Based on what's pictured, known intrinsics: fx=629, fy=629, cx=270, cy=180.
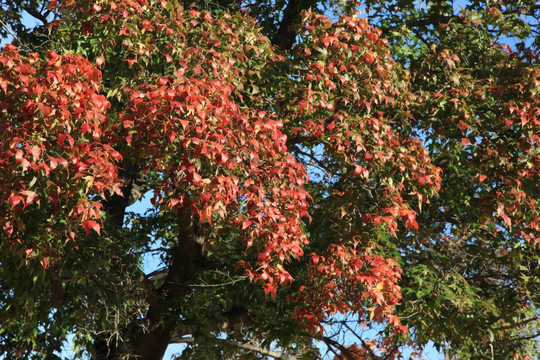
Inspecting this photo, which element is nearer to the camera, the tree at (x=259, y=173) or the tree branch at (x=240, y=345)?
the tree at (x=259, y=173)

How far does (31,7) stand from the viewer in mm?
10352

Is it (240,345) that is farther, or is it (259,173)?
(240,345)

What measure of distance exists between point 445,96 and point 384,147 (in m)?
1.39

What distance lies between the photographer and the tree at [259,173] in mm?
5555

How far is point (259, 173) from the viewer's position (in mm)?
6285

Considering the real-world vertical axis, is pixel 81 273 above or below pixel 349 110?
below

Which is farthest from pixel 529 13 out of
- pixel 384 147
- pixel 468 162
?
pixel 384 147

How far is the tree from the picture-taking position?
5555mm

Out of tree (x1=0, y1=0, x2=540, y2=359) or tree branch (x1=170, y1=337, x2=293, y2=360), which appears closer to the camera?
tree (x1=0, y1=0, x2=540, y2=359)

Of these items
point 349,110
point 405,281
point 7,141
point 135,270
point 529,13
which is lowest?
point 7,141

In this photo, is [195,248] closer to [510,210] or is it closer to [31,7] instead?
[510,210]

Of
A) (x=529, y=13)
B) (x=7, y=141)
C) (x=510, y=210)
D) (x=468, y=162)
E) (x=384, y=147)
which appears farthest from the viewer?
(x=529, y=13)

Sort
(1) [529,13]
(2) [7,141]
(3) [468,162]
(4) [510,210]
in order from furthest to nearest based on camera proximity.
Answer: (1) [529,13]
(3) [468,162]
(4) [510,210]
(2) [7,141]

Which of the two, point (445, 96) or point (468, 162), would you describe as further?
point (468, 162)
